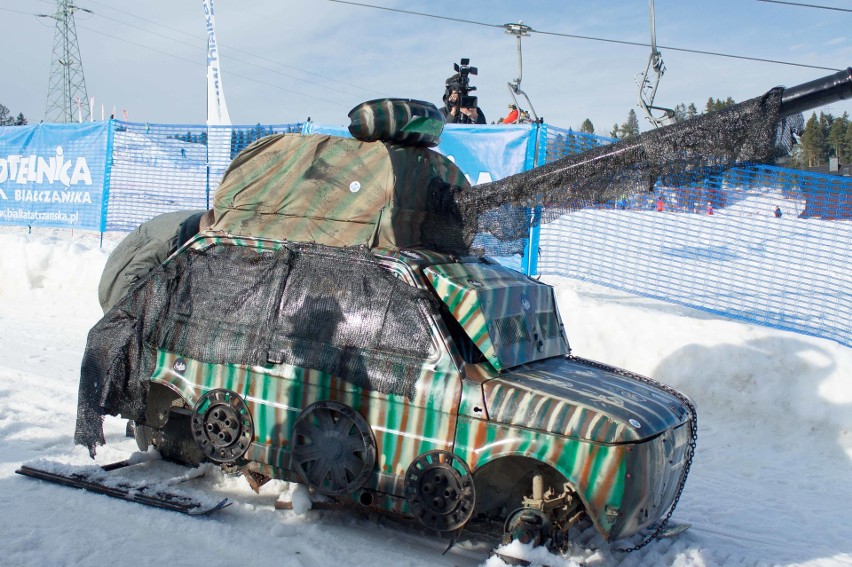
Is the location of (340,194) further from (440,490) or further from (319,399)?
(440,490)

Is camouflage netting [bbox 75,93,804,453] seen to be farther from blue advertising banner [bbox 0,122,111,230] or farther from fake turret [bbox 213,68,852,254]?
blue advertising banner [bbox 0,122,111,230]

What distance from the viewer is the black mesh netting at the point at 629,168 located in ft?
15.7

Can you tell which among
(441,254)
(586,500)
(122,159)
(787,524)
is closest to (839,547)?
(787,524)

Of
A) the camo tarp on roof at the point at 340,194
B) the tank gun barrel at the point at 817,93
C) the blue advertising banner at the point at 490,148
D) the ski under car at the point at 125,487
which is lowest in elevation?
the ski under car at the point at 125,487

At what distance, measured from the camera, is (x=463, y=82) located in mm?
11961

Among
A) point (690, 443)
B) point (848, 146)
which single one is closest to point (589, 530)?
point (690, 443)

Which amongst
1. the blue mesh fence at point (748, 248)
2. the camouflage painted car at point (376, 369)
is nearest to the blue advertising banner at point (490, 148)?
the blue mesh fence at point (748, 248)

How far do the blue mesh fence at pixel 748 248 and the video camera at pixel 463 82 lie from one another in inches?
128

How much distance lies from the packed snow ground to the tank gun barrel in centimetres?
294

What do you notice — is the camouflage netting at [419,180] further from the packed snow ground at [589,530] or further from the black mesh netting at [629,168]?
the packed snow ground at [589,530]

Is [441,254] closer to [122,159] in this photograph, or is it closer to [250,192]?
[250,192]

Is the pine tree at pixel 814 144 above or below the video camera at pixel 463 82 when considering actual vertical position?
above

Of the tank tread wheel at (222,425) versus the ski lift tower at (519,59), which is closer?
the tank tread wheel at (222,425)

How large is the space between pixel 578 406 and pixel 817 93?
2395mm
